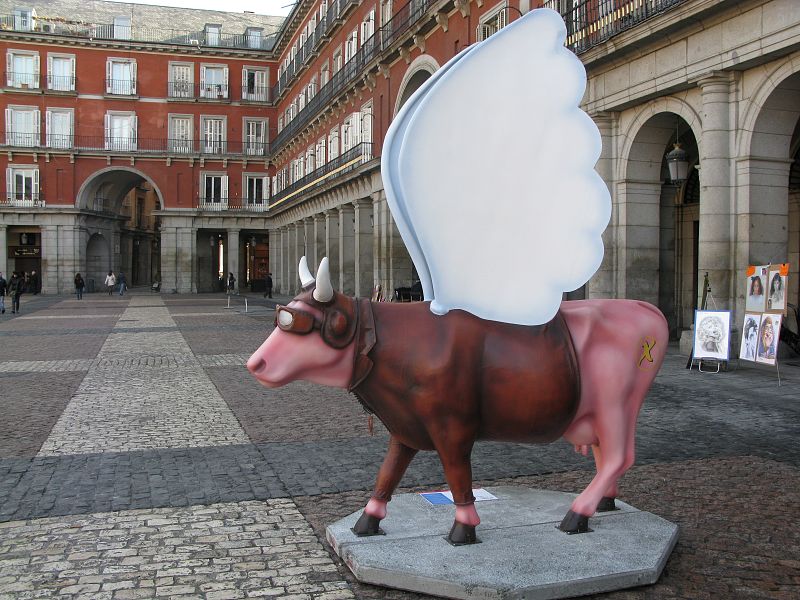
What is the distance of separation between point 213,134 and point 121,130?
561 cm

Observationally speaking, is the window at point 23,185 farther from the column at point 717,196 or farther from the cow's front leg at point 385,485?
the cow's front leg at point 385,485

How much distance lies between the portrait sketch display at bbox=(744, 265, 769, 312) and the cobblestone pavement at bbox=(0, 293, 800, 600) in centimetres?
106

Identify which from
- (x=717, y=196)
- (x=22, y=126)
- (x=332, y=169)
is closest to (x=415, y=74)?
(x=332, y=169)

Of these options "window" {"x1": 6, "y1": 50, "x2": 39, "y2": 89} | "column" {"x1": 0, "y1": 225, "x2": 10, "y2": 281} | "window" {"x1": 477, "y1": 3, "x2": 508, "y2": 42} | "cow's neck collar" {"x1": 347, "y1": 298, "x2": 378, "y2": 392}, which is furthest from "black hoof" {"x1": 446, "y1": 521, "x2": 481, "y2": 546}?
"window" {"x1": 6, "y1": 50, "x2": 39, "y2": 89}

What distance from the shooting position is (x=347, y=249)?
31.3 m

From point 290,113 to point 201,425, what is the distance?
1595 inches

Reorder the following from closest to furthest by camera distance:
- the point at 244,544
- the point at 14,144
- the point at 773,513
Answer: the point at 244,544
the point at 773,513
the point at 14,144

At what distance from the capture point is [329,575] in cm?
418

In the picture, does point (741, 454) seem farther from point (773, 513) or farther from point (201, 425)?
point (201, 425)

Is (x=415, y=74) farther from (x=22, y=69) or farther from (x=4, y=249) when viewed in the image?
(x=22, y=69)

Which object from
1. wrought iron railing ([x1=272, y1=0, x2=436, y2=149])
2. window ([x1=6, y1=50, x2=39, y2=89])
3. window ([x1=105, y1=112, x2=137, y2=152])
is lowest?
wrought iron railing ([x1=272, y1=0, x2=436, y2=149])

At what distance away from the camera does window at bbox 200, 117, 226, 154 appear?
165 ft

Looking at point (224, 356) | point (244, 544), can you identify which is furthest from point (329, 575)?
Answer: point (224, 356)

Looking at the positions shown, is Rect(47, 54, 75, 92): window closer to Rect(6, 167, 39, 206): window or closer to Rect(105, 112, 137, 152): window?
Rect(105, 112, 137, 152): window
